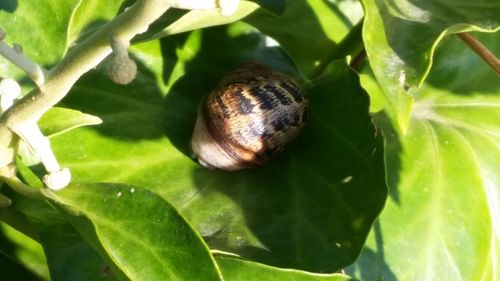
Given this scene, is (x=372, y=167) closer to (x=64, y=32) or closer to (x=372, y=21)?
(x=372, y=21)

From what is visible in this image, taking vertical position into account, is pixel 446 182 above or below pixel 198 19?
below

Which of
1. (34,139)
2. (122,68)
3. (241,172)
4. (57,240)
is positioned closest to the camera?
(122,68)

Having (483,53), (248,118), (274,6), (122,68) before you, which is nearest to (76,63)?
(122,68)

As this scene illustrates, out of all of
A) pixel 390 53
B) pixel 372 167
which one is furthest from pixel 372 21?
pixel 372 167

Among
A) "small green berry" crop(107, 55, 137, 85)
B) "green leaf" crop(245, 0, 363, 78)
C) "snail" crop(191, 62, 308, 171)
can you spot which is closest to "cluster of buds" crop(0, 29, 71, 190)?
"small green berry" crop(107, 55, 137, 85)

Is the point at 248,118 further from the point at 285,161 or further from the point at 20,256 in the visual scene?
the point at 20,256

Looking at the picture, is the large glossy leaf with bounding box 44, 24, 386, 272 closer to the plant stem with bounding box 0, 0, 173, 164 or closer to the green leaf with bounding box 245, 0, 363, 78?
the green leaf with bounding box 245, 0, 363, 78

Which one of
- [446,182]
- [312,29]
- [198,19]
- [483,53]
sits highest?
[198,19]
